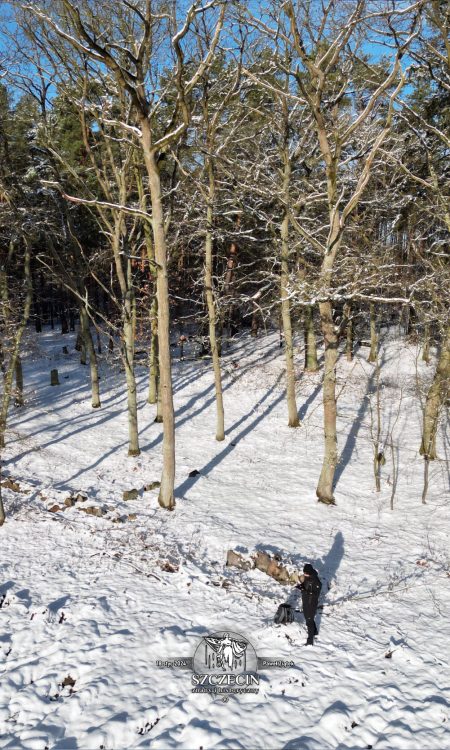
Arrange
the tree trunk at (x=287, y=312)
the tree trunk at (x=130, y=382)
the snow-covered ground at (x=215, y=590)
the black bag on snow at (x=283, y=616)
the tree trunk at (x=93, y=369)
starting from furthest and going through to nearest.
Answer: the tree trunk at (x=93, y=369), the tree trunk at (x=287, y=312), the tree trunk at (x=130, y=382), the black bag on snow at (x=283, y=616), the snow-covered ground at (x=215, y=590)

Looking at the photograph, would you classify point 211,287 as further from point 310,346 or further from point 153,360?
point 310,346

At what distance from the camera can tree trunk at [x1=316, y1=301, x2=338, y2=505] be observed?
10594mm

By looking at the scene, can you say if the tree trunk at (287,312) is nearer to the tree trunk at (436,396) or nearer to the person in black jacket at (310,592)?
the tree trunk at (436,396)

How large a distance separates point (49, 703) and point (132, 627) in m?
1.48

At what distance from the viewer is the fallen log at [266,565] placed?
793cm

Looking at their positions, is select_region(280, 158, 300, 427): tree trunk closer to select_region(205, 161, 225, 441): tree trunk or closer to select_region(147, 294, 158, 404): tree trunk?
select_region(205, 161, 225, 441): tree trunk

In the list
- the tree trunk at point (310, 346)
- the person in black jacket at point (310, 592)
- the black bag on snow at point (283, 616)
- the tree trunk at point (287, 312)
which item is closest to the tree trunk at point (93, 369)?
the tree trunk at point (287, 312)

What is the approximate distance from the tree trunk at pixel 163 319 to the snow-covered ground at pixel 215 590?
894 mm

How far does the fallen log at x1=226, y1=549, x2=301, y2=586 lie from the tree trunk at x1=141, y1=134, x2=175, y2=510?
9.24 feet

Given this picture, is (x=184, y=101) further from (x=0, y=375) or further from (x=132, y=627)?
(x=0, y=375)

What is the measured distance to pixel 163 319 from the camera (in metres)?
10.1

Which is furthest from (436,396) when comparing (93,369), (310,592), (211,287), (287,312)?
(93,369)

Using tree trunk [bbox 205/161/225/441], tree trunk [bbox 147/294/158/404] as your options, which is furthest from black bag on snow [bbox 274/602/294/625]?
Answer: tree trunk [bbox 147/294/158/404]

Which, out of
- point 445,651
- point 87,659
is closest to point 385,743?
point 445,651
